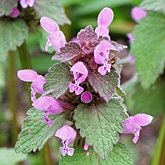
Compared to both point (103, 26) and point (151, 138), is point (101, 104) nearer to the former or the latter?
point (103, 26)

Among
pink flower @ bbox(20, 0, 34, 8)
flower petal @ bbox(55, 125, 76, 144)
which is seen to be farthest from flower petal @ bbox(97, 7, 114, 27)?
pink flower @ bbox(20, 0, 34, 8)

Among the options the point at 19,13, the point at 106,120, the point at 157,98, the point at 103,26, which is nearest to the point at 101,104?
the point at 106,120

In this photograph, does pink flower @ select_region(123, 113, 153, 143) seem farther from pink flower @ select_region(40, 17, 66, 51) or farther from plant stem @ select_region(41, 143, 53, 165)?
plant stem @ select_region(41, 143, 53, 165)

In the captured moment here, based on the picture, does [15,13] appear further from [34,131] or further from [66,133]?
[66,133]

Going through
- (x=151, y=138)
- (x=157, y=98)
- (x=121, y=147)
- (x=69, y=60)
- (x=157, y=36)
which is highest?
(x=69, y=60)

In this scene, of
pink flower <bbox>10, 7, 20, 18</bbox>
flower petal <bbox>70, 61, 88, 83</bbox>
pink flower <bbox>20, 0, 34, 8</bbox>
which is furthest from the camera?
pink flower <bbox>10, 7, 20, 18</bbox>

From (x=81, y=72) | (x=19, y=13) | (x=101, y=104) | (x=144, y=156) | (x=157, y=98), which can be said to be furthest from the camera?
(x=144, y=156)
